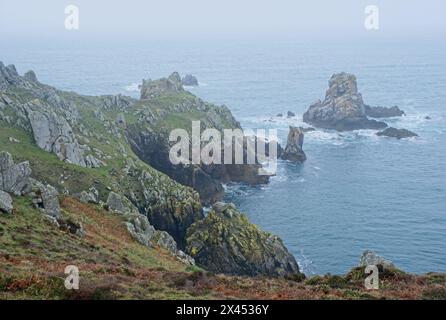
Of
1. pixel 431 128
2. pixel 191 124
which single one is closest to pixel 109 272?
pixel 191 124

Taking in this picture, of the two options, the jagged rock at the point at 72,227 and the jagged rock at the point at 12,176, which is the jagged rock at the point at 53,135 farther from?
the jagged rock at the point at 72,227

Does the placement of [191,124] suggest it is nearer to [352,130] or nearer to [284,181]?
[284,181]

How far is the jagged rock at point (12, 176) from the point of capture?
53.7 meters

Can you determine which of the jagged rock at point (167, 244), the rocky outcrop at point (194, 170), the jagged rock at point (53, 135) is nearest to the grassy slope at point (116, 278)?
the jagged rock at point (167, 244)

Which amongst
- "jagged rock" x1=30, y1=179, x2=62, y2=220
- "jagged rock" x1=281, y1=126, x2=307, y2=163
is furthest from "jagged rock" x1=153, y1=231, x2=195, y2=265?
"jagged rock" x1=281, y1=126, x2=307, y2=163

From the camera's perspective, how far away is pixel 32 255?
3997 cm

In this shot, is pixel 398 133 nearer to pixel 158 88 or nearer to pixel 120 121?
pixel 158 88

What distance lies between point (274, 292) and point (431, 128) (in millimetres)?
167852

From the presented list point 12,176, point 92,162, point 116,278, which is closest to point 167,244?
point 12,176

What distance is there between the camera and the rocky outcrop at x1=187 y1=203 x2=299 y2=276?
267ft

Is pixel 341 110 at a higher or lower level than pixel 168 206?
higher

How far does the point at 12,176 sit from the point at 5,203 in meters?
5.69

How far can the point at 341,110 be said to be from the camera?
615 feet
